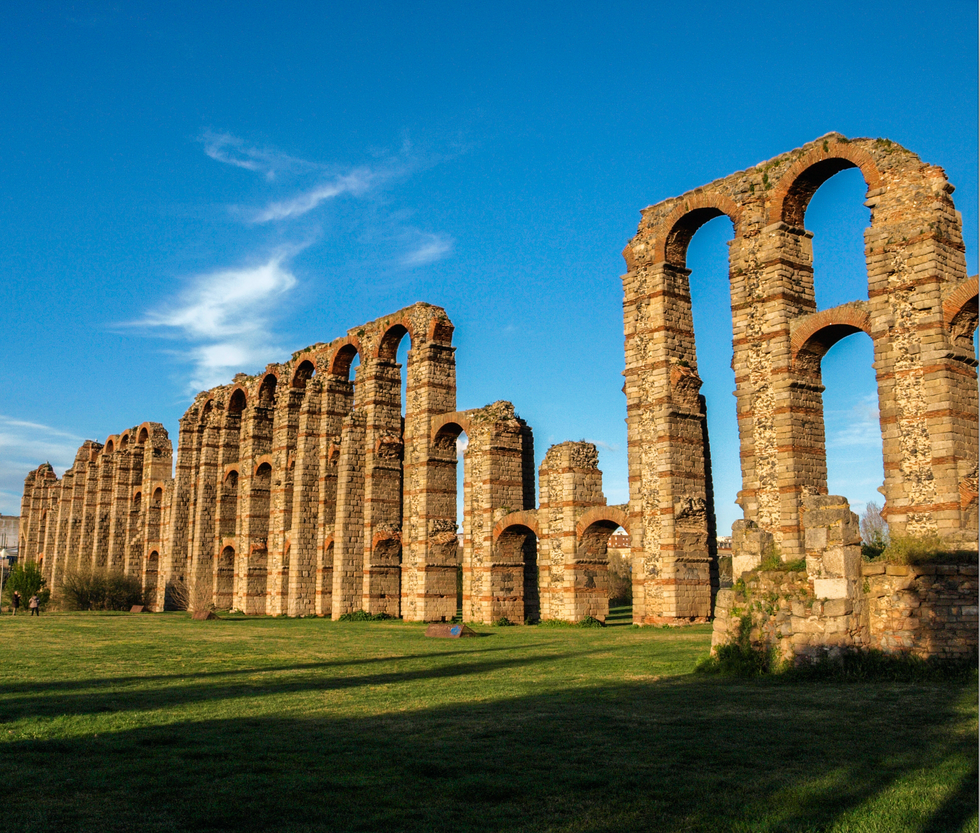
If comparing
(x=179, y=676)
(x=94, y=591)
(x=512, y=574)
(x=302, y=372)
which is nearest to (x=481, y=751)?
(x=179, y=676)

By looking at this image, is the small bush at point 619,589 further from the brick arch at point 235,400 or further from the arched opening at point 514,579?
the brick arch at point 235,400

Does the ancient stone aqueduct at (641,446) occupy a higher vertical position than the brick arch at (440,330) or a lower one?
lower

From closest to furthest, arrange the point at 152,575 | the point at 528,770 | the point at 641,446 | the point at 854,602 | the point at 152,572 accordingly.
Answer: the point at 528,770
the point at 854,602
the point at 641,446
the point at 152,575
the point at 152,572

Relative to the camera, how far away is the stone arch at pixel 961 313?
18.1 meters

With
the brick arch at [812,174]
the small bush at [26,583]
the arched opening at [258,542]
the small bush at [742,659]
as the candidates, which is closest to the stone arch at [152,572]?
the small bush at [26,583]

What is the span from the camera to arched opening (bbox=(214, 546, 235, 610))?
43.7 metres

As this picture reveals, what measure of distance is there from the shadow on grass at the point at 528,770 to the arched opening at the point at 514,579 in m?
19.2

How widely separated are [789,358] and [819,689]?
472 inches

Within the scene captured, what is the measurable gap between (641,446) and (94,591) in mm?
32385

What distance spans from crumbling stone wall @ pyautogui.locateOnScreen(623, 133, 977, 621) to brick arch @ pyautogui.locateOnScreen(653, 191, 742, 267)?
4cm

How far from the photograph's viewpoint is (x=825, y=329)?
20.8 metres

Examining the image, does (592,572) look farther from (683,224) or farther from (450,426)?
(683,224)

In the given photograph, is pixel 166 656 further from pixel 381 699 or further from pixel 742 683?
pixel 742 683

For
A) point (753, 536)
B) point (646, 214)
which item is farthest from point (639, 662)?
point (646, 214)
